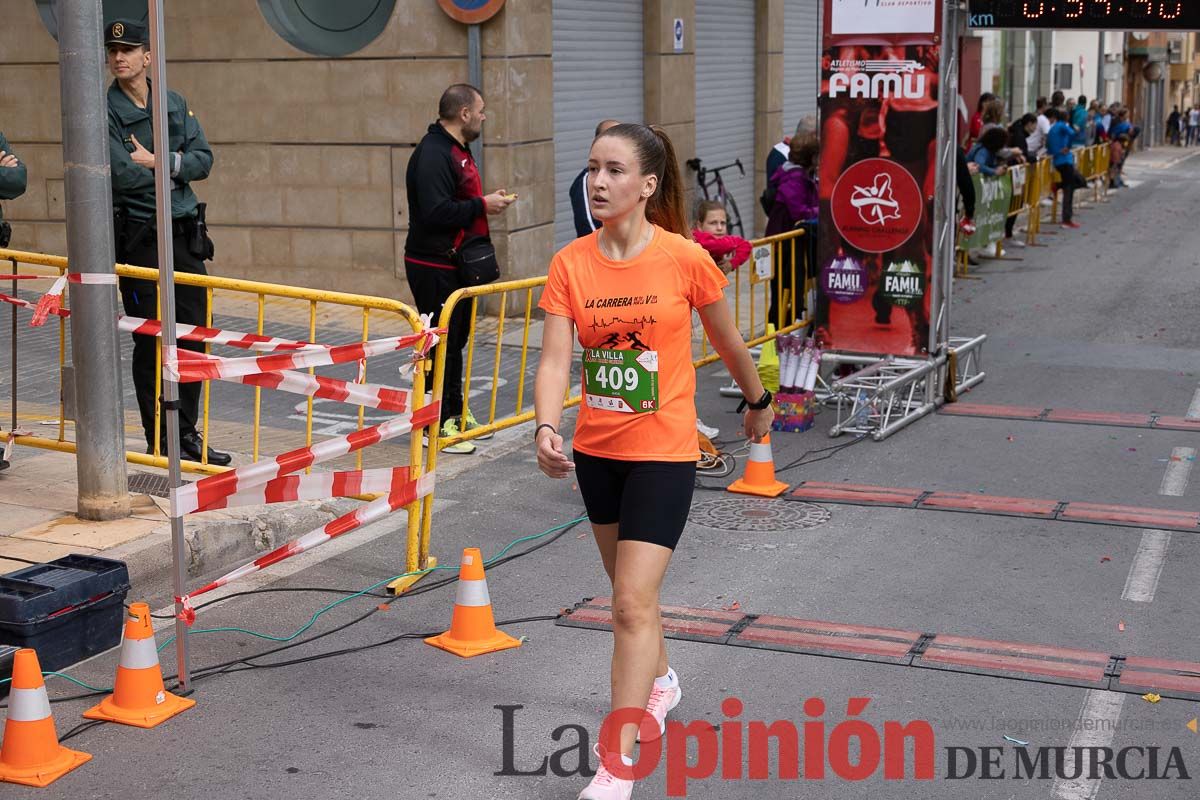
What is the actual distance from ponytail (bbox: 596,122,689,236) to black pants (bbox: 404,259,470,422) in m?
4.14

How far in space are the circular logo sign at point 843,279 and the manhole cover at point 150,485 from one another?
17.6 ft

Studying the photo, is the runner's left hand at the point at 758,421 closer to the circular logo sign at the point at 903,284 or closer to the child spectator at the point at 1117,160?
the circular logo sign at the point at 903,284

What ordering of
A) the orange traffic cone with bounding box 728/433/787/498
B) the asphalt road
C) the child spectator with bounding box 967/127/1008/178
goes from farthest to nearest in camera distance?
the child spectator with bounding box 967/127/1008/178 < the orange traffic cone with bounding box 728/433/787/498 < the asphalt road

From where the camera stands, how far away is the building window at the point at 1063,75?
4838 centimetres

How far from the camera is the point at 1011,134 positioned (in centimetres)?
2467

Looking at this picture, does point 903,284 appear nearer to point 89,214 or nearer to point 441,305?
point 441,305

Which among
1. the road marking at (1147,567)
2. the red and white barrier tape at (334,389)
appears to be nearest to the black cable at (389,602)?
the red and white barrier tape at (334,389)

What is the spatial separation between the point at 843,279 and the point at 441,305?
326 cm

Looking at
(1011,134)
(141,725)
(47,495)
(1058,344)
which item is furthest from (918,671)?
(1011,134)

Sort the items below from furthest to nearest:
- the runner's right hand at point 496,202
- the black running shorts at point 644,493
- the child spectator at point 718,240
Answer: the child spectator at point 718,240 → the runner's right hand at point 496,202 → the black running shorts at point 644,493

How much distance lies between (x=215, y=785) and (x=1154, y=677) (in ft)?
11.2

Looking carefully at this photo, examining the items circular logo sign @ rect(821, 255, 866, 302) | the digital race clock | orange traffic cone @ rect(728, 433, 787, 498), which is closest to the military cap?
orange traffic cone @ rect(728, 433, 787, 498)

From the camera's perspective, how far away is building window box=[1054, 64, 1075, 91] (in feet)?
159

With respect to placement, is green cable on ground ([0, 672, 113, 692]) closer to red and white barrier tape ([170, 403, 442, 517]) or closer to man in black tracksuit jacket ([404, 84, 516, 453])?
red and white barrier tape ([170, 403, 442, 517])
